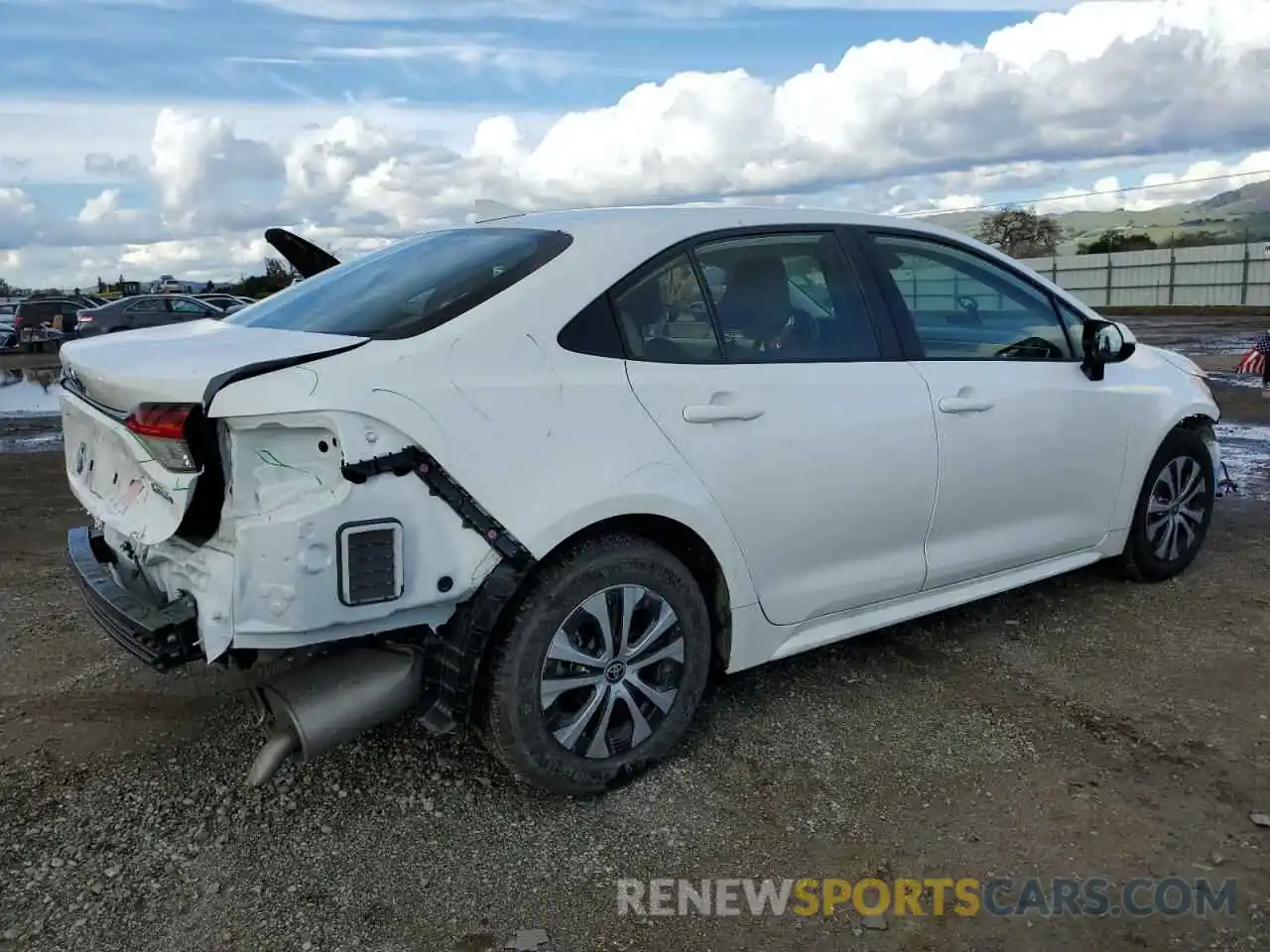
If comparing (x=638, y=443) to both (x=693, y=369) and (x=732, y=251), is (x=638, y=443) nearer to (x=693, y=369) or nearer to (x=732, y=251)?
(x=693, y=369)

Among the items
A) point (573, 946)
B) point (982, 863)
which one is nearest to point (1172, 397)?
point (982, 863)

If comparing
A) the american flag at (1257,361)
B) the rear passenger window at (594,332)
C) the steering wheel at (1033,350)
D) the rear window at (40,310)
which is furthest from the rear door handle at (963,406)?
the rear window at (40,310)

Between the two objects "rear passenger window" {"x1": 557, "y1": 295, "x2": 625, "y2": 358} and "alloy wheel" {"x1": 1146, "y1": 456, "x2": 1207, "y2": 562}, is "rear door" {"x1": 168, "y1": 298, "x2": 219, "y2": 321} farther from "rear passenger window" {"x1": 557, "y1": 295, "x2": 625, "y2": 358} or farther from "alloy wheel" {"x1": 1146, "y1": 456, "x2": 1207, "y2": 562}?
"rear passenger window" {"x1": 557, "y1": 295, "x2": 625, "y2": 358}

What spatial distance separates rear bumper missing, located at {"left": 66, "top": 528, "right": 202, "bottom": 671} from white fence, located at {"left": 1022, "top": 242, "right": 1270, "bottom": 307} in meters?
30.1

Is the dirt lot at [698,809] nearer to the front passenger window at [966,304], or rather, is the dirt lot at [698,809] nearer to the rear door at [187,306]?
the front passenger window at [966,304]

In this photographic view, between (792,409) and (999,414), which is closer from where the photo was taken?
(792,409)

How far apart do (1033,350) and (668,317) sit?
1.78 m

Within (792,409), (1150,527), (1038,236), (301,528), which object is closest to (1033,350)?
(1150,527)

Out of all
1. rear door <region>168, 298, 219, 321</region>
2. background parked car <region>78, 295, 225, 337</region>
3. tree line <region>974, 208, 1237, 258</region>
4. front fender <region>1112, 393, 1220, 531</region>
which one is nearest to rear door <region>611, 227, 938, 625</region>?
front fender <region>1112, 393, 1220, 531</region>

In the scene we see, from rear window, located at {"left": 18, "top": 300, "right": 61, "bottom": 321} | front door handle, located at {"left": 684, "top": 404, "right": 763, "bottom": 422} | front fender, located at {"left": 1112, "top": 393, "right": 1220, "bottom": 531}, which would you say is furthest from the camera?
rear window, located at {"left": 18, "top": 300, "right": 61, "bottom": 321}

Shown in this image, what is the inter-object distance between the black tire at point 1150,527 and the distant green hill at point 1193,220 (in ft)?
76.4

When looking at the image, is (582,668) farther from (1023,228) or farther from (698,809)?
(1023,228)

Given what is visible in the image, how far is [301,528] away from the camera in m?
2.60

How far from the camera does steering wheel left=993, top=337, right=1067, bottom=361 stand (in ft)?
13.7
